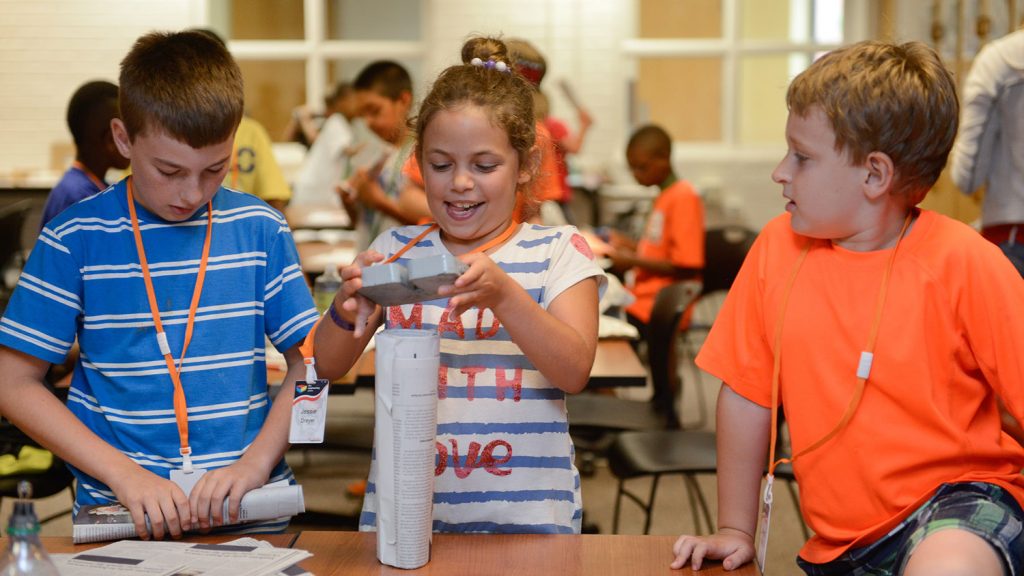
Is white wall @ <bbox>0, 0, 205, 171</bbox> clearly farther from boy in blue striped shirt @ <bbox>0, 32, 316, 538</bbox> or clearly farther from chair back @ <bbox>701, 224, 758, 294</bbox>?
boy in blue striped shirt @ <bbox>0, 32, 316, 538</bbox>

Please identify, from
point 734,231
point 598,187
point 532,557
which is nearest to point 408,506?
point 532,557

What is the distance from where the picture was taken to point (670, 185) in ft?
17.7

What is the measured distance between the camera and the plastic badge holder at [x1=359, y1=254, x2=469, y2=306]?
1203 millimetres

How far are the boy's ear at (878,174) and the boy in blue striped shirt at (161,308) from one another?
872 millimetres

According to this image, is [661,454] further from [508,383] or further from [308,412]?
[308,412]

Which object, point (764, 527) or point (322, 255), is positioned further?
point (322, 255)

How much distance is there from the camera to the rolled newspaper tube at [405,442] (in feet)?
4.07

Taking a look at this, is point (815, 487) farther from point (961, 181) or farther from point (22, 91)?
point (22, 91)

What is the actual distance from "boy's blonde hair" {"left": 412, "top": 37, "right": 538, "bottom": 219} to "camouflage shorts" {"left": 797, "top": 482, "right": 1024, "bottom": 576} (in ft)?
2.53

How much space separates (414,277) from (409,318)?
0.44 meters

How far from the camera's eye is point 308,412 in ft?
4.58

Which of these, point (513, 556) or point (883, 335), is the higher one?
point (883, 335)

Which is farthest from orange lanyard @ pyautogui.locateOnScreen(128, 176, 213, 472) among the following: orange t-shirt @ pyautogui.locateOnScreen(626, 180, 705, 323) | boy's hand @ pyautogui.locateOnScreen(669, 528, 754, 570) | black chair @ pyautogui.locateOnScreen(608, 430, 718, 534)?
orange t-shirt @ pyautogui.locateOnScreen(626, 180, 705, 323)

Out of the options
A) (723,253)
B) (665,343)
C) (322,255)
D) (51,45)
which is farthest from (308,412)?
(51,45)
